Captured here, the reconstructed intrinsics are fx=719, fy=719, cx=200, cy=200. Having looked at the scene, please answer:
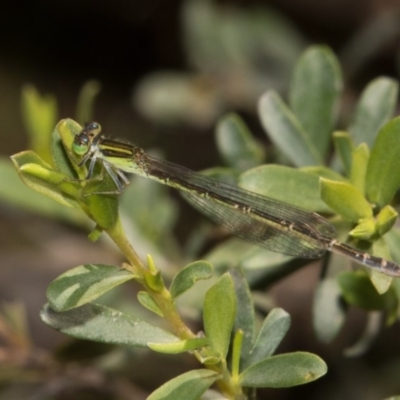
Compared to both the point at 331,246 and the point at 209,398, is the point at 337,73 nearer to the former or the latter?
the point at 331,246

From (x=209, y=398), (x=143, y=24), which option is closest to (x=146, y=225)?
(x=209, y=398)

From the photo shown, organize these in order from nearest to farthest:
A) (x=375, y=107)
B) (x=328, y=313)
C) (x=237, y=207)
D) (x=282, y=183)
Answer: (x=282, y=183) → (x=328, y=313) → (x=375, y=107) → (x=237, y=207)

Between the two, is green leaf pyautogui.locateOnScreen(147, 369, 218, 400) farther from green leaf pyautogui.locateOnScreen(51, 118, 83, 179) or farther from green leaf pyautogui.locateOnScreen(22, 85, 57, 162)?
green leaf pyautogui.locateOnScreen(22, 85, 57, 162)

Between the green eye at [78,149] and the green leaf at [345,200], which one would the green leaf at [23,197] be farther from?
the green leaf at [345,200]

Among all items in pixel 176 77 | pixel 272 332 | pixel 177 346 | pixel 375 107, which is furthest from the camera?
pixel 176 77

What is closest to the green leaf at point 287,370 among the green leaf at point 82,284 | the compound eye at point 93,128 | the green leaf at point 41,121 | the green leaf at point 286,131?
the green leaf at point 82,284

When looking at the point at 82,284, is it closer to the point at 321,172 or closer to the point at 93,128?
the point at 321,172

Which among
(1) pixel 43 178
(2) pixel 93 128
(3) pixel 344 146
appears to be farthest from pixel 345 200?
(2) pixel 93 128
